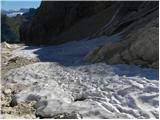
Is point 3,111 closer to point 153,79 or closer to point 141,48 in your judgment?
point 153,79

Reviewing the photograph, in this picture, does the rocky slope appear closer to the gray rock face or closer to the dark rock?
the gray rock face

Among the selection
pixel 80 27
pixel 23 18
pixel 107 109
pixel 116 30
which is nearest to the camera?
pixel 107 109

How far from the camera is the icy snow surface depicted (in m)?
7.92

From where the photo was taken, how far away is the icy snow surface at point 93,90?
7922 mm

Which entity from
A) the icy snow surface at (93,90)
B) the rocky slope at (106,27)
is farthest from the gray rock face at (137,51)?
the icy snow surface at (93,90)

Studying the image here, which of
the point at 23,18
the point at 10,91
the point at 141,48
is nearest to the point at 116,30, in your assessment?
the point at 141,48

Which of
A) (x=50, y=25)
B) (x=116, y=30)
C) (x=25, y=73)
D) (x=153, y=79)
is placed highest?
(x=50, y=25)

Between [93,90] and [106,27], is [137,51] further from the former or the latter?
[106,27]

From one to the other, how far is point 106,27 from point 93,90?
14.9 metres

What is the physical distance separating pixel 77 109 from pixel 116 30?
43.4 feet

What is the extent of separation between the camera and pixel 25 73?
39.9 ft

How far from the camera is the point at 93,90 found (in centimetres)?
918

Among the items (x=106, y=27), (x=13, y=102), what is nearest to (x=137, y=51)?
(x=13, y=102)

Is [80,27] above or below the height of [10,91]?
above
